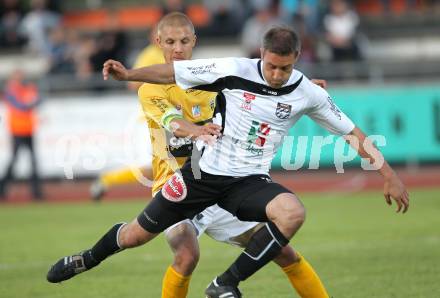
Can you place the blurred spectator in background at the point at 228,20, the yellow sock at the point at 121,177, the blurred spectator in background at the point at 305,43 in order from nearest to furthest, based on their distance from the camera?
the yellow sock at the point at 121,177 → the blurred spectator in background at the point at 305,43 → the blurred spectator in background at the point at 228,20

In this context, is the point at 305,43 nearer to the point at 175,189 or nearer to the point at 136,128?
the point at 136,128

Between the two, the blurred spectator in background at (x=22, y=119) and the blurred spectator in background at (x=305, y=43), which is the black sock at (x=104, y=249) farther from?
the blurred spectator in background at (x=305, y=43)

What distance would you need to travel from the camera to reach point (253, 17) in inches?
859

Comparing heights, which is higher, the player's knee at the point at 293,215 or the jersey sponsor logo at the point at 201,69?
the jersey sponsor logo at the point at 201,69

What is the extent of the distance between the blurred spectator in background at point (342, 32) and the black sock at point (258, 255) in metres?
14.3

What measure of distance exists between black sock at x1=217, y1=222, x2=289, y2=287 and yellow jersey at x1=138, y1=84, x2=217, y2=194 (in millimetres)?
1193

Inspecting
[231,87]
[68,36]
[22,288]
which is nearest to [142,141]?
[68,36]

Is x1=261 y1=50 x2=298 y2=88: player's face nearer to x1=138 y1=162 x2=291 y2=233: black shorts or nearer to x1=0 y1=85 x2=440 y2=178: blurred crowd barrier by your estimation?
x1=138 y1=162 x2=291 y2=233: black shorts

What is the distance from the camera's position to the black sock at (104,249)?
274 inches

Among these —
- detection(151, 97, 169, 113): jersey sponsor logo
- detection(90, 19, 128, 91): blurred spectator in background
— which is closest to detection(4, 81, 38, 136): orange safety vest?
detection(90, 19, 128, 91): blurred spectator in background

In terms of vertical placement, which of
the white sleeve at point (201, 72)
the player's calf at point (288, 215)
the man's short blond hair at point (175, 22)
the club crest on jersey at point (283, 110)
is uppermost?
the man's short blond hair at point (175, 22)

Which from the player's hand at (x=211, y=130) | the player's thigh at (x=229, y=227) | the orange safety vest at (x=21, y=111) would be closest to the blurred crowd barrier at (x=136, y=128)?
the orange safety vest at (x=21, y=111)

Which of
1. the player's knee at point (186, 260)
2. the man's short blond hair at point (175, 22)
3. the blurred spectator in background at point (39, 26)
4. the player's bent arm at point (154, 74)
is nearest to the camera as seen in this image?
the player's bent arm at point (154, 74)

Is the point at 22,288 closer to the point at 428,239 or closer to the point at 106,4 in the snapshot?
the point at 428,239
